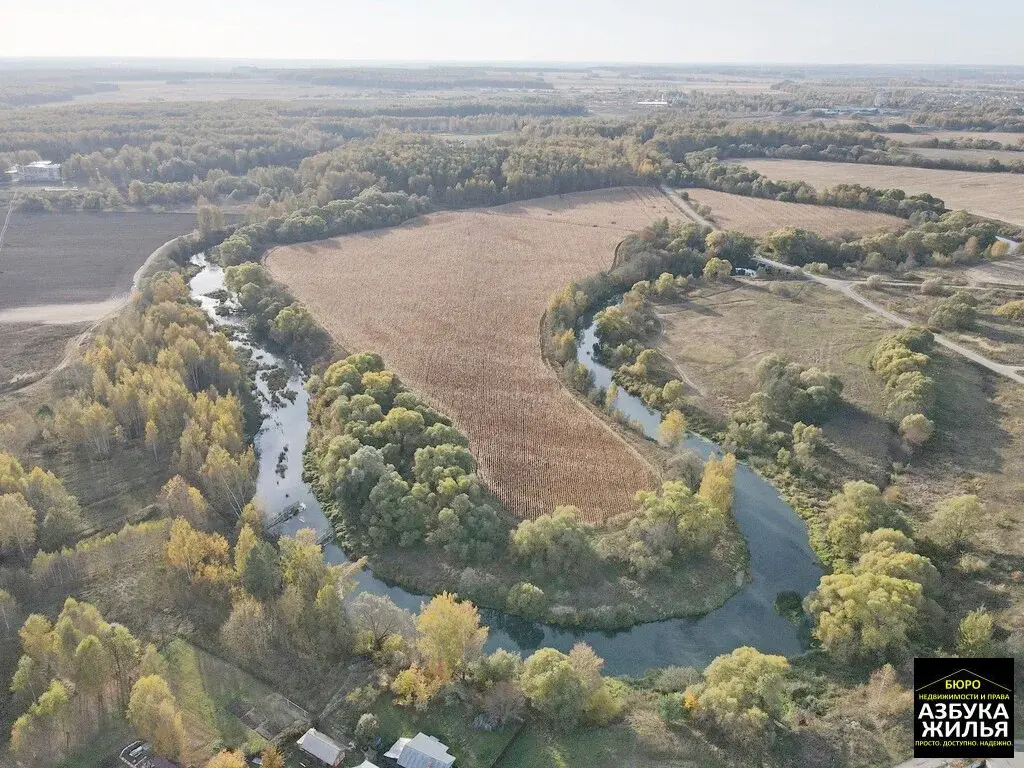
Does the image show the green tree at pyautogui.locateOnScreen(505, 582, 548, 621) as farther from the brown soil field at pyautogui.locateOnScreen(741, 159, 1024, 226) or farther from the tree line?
the brown soil field at pyautogui.locateOnScreen(741, 159, 1024, 226)

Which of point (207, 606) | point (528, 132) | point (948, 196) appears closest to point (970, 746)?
point (207, 606)

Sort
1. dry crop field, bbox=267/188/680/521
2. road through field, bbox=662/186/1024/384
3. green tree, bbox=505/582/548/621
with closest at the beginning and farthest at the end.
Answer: green tree, bbox=505/582/548/621 → dry crop field, bbox=267/188/680/521 → road through field, bbox=662/186/1024/384

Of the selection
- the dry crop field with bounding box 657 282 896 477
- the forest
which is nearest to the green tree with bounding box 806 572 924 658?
the forest

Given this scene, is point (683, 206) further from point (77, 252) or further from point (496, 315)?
point (77, 252)

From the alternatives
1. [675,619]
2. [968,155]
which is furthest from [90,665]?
[968,155]

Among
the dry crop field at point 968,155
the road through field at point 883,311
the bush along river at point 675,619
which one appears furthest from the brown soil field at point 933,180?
the bush along river at point 675,619

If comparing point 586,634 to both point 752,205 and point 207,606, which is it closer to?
point 207,606

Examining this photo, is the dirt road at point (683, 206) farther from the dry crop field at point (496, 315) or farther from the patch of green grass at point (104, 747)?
the patch of green grass at point (104, 747)
